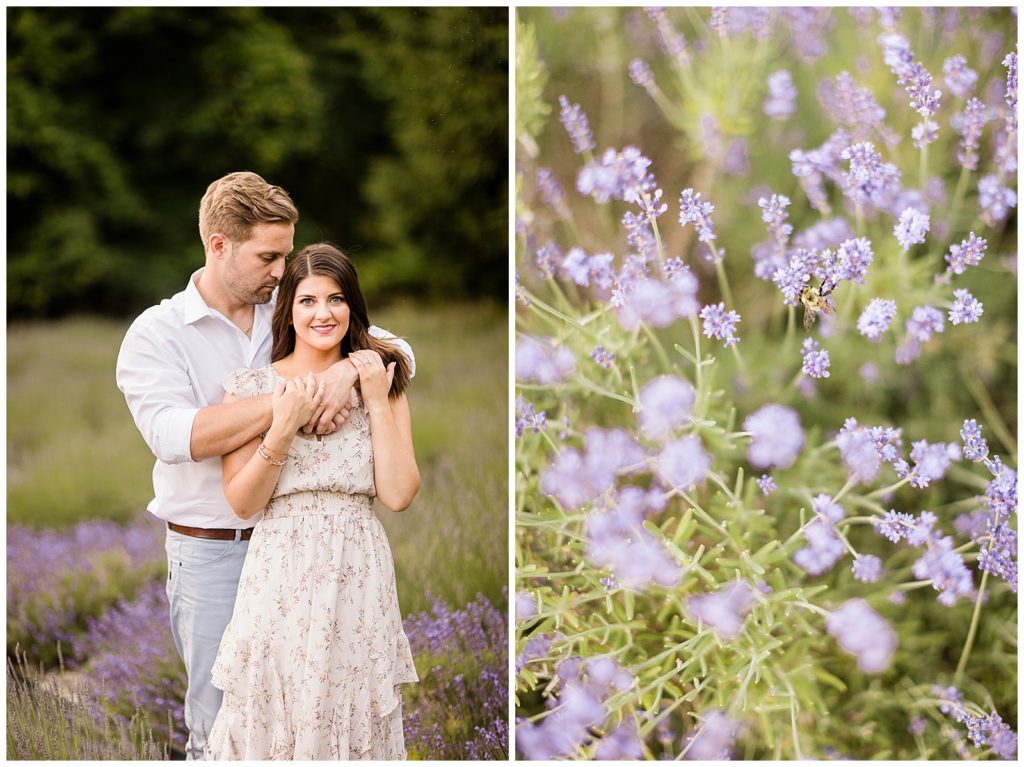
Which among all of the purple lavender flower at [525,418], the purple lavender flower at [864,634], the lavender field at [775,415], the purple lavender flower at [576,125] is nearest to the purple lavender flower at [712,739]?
the lavender field at [775,415]

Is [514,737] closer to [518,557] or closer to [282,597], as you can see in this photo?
[518,557]

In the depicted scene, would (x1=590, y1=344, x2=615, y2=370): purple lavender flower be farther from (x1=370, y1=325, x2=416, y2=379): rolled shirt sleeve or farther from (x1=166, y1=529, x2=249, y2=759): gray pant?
(x1=166, y1=529, x2=249, y2=759): gray pant

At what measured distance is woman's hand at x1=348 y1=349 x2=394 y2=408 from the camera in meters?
1.95

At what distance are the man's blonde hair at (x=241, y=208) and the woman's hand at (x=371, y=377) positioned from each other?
0.39 metres

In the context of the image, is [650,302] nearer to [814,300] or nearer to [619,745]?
[814,300]

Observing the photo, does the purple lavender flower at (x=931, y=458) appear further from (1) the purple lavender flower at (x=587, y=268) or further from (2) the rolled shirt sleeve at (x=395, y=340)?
(2) the rolled shirt sleeve at (x=395, y=340)

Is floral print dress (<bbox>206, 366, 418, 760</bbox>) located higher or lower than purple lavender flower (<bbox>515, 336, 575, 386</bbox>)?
lower

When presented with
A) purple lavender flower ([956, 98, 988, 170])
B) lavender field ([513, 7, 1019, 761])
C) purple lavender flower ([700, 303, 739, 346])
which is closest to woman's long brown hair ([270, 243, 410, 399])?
lavender field ([513, 7, 1019, 761])

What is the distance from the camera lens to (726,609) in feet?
7.13

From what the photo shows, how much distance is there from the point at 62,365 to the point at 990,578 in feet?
12.7

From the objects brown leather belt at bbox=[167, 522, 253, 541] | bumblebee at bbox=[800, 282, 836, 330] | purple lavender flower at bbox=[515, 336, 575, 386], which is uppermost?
bumblebee at bbox=[800, 282, 836, 330]

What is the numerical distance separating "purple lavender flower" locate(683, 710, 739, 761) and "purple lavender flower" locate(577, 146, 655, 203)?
1.32 metres

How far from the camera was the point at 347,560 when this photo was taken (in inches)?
76.6

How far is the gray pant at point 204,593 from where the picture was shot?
6.86 ft
